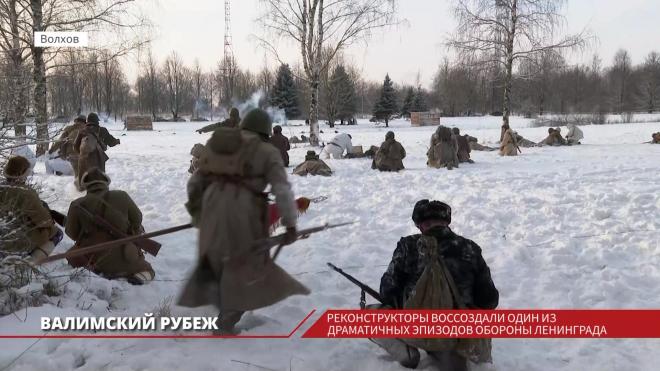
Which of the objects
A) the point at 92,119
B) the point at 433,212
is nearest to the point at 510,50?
the point at 92,119

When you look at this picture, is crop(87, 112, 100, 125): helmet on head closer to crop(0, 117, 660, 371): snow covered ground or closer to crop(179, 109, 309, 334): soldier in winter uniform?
crop(0, 117, 660, 371): snow covered ground

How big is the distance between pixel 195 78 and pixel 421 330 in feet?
235

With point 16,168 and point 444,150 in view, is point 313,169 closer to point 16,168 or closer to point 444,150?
point 444,150

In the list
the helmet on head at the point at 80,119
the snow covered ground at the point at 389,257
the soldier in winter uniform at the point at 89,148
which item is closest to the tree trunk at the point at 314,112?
the snow covered ground at the point at 389,257

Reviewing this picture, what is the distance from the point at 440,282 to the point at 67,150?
9.56 metres

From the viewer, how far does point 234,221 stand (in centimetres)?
299

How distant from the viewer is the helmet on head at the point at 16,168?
177 inches

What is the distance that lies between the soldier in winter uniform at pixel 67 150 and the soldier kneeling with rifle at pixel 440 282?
7101mm

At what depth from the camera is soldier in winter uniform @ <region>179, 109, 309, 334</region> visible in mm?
2965

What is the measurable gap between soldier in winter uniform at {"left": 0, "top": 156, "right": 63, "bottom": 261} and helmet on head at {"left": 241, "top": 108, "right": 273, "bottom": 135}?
236 cm

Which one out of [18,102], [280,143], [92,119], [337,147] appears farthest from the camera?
[337,147]

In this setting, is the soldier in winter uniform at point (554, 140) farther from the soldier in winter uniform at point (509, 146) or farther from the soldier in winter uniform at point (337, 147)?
the soldier in winter uniform at point (337, 147)

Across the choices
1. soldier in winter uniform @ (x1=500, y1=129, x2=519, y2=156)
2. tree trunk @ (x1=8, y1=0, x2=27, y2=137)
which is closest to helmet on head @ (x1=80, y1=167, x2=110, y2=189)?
tree trunk @ (x1=8, y1=0, x2=27, y2=137)

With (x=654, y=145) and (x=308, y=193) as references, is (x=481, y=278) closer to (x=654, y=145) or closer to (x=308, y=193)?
(x=308, y=193)
